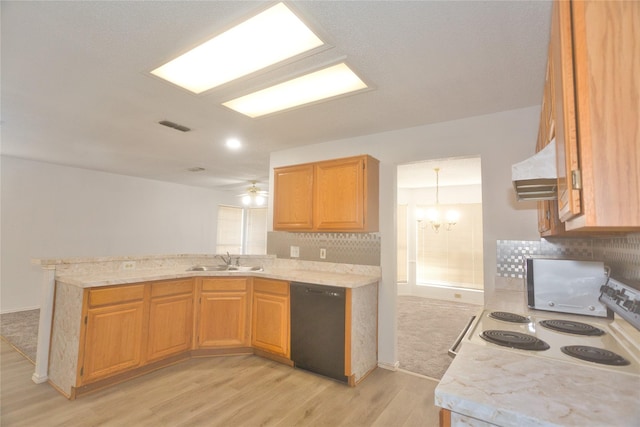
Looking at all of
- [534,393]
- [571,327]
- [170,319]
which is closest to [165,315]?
[170,319]

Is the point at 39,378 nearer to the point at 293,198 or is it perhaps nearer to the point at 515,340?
the point at 293,198

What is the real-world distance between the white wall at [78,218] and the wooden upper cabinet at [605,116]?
6.72m

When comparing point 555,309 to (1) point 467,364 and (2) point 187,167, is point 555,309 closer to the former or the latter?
(1) point 467,364

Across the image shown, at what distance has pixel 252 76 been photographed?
84.7 inches

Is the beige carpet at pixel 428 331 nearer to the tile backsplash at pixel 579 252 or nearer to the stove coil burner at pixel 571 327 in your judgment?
the tile backsplash at pixel 579 252

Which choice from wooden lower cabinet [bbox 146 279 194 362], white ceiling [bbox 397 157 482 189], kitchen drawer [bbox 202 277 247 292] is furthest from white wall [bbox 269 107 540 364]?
wooden lower cabinet [bbox 146 279 194 362]

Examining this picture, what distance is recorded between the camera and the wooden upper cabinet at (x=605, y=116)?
27.1 inches

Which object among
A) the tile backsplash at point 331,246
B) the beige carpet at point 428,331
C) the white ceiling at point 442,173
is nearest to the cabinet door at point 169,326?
the tile backsplash at point 331,246

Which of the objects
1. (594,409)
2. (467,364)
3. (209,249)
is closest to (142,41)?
(467,364)

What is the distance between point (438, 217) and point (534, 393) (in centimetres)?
633

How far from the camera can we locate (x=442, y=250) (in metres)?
6.81

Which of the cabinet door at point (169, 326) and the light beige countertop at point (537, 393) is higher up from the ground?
the light beige countertop at point (537, 393)

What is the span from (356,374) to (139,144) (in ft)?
12.4

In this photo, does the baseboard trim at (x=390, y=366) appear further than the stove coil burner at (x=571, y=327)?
Yes
